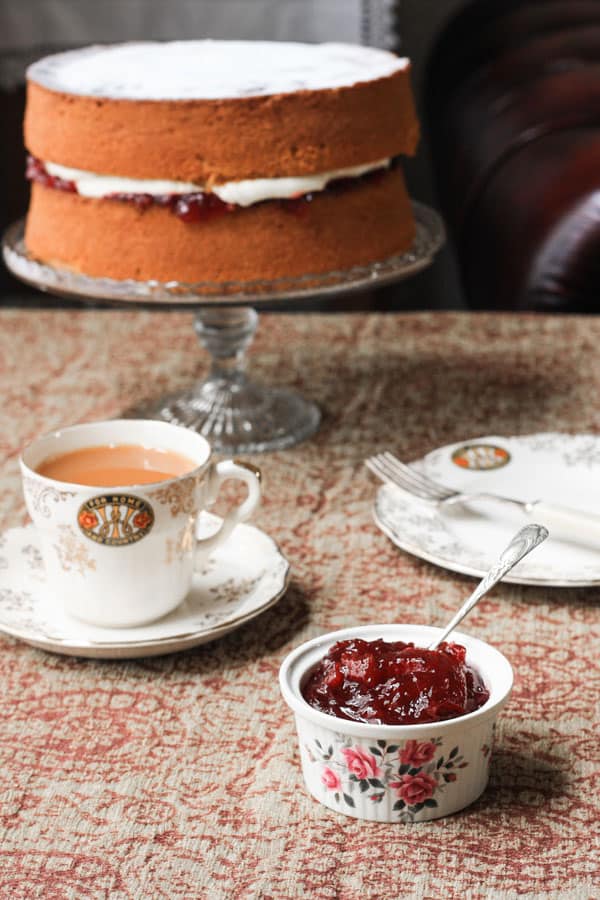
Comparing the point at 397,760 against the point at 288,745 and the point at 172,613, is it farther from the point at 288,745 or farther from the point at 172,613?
the point at 172,613

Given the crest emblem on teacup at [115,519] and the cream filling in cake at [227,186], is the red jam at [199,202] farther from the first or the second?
the crest emblem on teacup at [115,519]

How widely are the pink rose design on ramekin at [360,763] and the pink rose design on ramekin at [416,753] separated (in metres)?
0.02

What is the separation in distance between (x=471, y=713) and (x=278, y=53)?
0.94m

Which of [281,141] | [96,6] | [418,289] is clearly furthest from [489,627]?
[418,289]

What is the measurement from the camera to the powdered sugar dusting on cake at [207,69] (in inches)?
49.1

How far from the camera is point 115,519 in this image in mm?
878

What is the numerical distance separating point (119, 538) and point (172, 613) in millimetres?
94

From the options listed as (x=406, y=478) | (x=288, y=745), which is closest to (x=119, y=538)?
(x=288, y=745)

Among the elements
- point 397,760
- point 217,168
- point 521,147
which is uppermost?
point 217,168

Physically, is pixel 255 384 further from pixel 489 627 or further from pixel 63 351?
pixel 489 627

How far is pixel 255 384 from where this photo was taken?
1512 millimetres

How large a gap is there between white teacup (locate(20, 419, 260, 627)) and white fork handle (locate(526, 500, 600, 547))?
0.94 feet

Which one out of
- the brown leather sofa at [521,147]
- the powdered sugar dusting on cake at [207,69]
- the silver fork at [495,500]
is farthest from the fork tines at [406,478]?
the brown leather sofa at [521,147]

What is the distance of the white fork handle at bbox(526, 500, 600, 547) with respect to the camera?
1.02 meters
